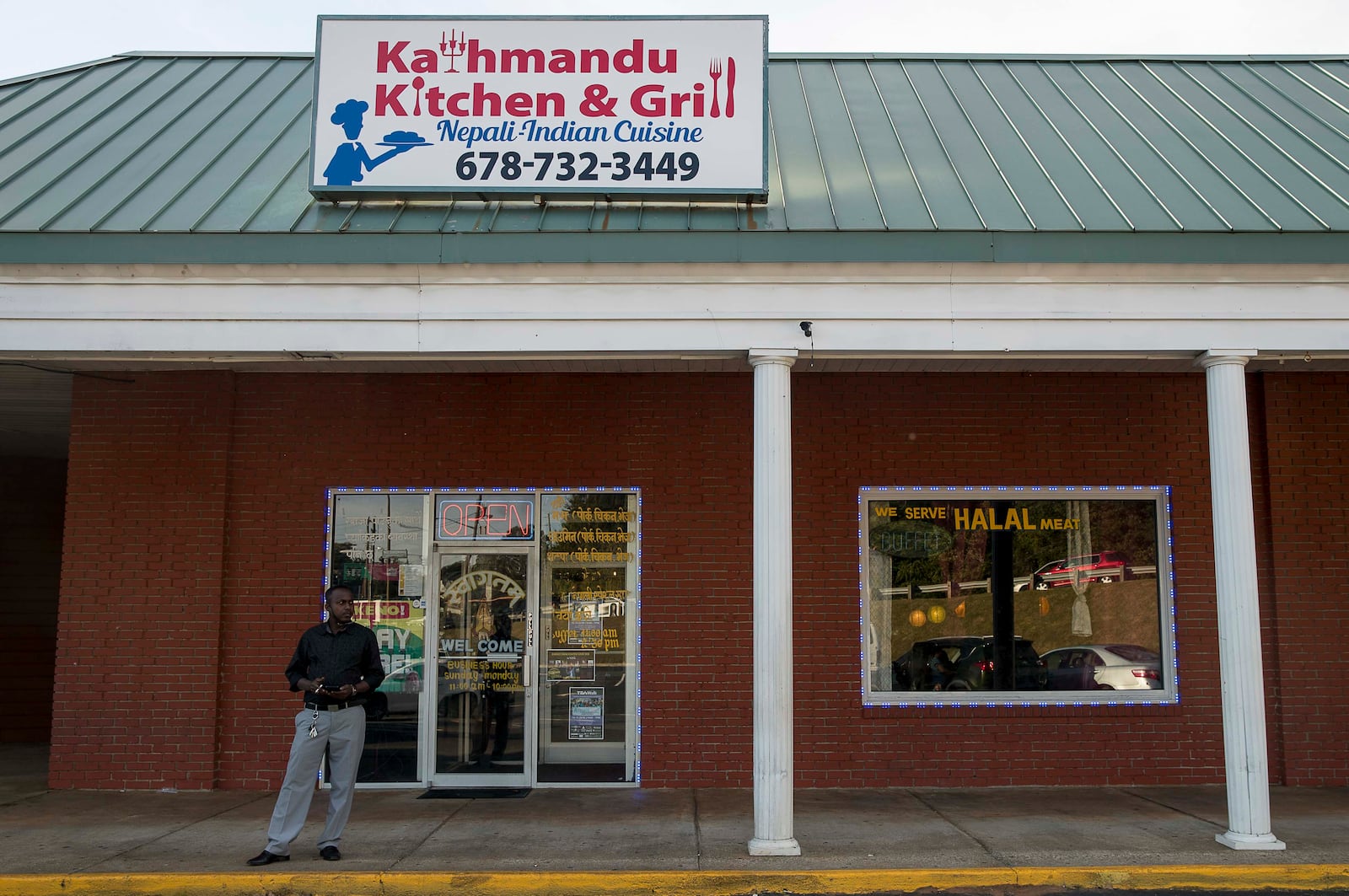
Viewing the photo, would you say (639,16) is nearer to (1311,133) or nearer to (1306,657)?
(1311,133)

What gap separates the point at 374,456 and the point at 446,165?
313 cm

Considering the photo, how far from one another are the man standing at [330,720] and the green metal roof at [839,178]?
266cm

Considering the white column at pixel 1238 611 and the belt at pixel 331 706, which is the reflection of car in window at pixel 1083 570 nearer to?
the white column at pixel 1238 611

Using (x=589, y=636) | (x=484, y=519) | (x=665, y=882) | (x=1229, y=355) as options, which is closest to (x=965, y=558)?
(x=1229, y=355)

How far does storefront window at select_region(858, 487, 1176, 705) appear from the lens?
10.1m

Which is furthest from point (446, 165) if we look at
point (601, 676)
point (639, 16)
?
point (601, 676)

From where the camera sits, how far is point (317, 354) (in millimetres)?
7863

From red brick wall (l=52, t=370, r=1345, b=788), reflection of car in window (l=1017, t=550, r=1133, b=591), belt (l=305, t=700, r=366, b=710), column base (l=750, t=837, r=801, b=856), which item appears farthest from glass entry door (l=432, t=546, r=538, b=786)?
reflection of car in window (l=1017, t=550, r=1133, b=591)

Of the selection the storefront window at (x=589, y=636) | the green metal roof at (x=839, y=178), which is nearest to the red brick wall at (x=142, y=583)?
the green metal roof at (x=839, y=178)

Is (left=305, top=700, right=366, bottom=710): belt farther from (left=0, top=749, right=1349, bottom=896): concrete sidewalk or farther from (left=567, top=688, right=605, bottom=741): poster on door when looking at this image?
(left=567, top=688, right=605, bottom=741): poster on door

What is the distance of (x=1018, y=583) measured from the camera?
10234 mm

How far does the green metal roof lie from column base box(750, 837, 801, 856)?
3997 mm

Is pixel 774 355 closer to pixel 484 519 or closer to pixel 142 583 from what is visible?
pixel 484 519

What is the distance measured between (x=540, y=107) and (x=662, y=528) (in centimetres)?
386
